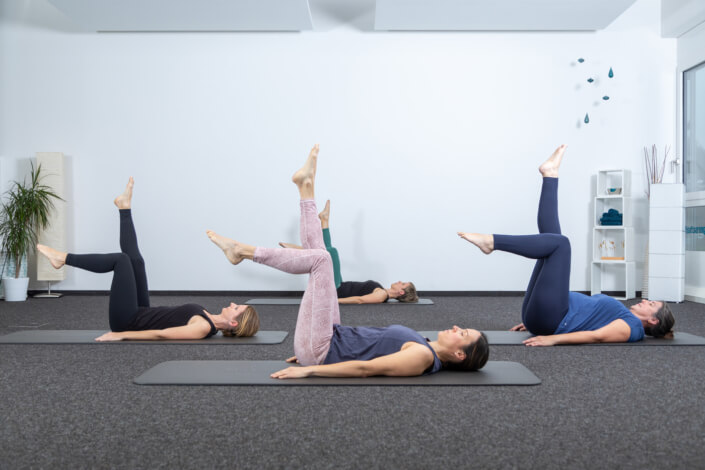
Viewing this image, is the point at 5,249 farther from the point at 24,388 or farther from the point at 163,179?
the point at 24,388

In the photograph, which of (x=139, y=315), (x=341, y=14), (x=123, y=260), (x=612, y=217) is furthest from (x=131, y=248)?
(x=612, y=217)

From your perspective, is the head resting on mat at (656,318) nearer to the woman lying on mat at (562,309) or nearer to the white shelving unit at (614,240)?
the woman lying on mat at (562,309)

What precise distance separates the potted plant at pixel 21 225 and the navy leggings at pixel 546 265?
4784 millimetres

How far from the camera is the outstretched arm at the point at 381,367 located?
228 centimetres

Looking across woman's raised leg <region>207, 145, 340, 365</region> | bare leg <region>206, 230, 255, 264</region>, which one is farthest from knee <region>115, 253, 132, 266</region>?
bare leg <region>206, 230, 255, 264</region>

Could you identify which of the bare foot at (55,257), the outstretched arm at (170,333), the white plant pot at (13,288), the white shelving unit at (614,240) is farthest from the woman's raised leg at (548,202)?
the white plant pot at (13,288)

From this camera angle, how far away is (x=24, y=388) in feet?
7.68

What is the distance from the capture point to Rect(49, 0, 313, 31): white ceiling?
535 centimetres

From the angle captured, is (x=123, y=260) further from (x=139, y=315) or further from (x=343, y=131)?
(x=343, y=131)

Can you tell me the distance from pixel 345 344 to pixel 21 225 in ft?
15.3

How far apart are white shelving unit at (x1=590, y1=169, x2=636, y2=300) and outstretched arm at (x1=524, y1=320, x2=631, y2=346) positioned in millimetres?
2786

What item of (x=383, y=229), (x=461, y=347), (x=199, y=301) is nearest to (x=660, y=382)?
(x=461, y=347)

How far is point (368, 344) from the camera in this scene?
2.38 m

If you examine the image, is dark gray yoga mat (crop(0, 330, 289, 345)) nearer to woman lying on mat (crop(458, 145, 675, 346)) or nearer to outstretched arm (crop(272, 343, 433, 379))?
outstretched arm (crop(272, 343, 433, 379))
